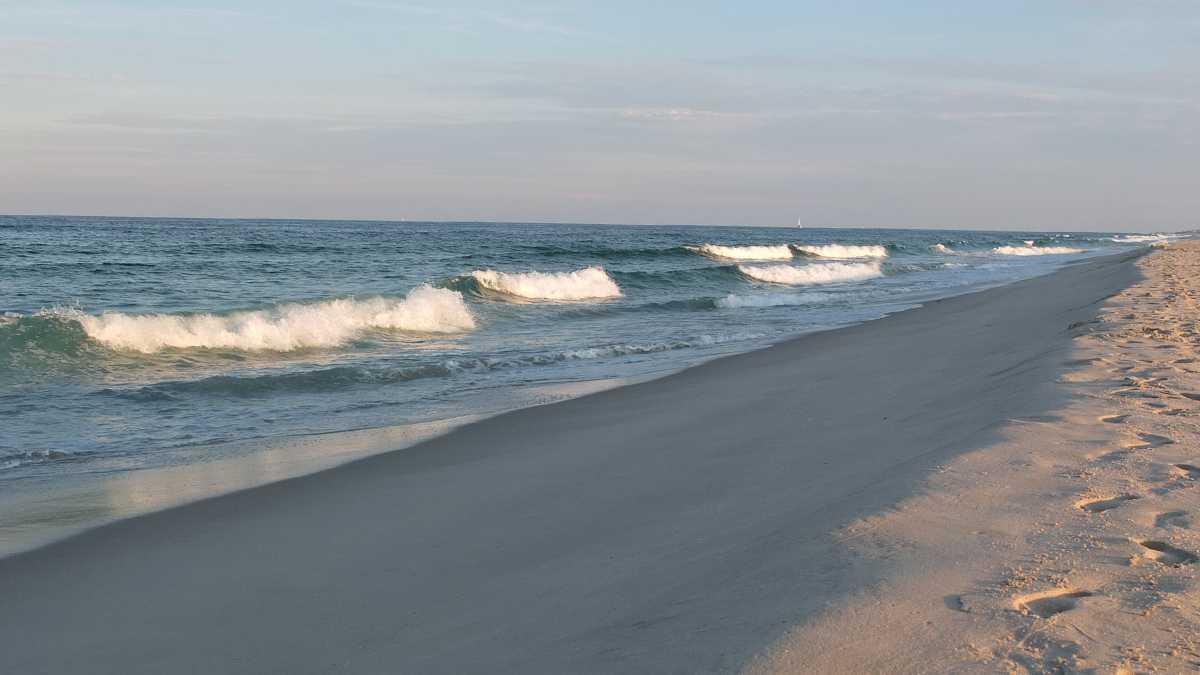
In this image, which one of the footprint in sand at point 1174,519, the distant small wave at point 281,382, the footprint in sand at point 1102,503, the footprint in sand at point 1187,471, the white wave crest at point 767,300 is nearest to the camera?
the footprint in sand at point 1174,519

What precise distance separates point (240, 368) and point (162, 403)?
2.17 meters

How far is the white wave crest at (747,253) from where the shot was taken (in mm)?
42312

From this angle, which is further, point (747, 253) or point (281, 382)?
point (747, 253)

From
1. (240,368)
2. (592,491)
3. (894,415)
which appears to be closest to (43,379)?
(240,368)

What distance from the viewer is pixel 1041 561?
3.04 metres

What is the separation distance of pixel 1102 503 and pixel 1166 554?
53 centimetres

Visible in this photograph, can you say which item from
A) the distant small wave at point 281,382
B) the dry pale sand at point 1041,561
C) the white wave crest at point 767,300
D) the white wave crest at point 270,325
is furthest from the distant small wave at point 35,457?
the white wave crest at point 767,300

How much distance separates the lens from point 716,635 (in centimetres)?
276

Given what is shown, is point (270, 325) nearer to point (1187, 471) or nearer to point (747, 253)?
point (1187, 471)

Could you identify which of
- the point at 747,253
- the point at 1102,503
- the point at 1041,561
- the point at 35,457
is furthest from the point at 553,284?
the point at 747,253

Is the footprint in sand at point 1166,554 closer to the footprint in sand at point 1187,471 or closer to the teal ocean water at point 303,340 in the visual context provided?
the footprint in sand at point 1187,471

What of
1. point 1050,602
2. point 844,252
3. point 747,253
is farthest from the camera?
point 844,252

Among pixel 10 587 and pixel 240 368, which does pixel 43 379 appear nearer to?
pixel 240 368

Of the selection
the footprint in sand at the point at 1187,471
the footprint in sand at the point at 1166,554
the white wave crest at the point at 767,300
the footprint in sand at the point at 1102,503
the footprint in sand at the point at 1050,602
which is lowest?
the white wave crest at the point at 767,300
